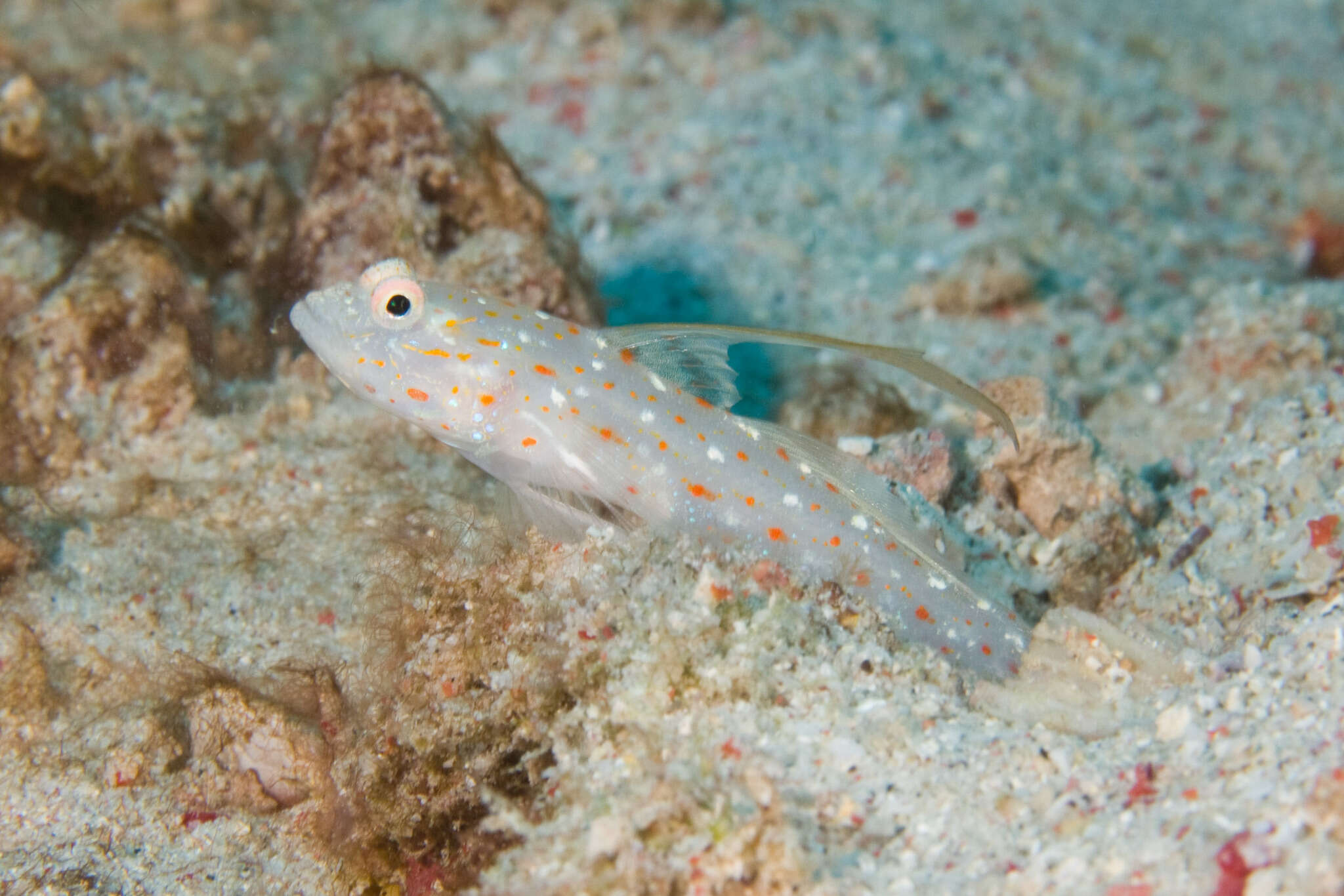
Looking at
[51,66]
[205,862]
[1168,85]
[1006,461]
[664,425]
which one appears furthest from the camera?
[1168,85]

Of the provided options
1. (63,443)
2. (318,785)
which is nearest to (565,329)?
(318,785)

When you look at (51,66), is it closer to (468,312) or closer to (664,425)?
(468,312)

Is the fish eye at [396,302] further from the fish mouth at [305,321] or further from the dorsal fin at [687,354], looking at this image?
the dorsal fin at [687,354]

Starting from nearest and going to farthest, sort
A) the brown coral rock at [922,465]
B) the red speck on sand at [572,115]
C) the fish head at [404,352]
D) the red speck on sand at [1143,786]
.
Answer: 1. the red speck on sand at [1143,786]
2. the fish head at [404,352]
3. the brown coral rock at [922,465]
4. the red speck on sand at [572,115]

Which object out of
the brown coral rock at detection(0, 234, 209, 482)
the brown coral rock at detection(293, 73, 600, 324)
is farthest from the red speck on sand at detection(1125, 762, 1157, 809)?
the brown coral rock at detection(0, 234, 209, 482)

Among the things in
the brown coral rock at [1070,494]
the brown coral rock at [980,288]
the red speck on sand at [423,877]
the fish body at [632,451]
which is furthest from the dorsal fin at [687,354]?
the brown coral rock at [980,288]

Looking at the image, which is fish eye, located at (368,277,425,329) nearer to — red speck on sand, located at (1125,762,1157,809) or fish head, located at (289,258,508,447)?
fish head, located at (289,258,508,447)

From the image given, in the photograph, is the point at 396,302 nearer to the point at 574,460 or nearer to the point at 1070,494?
the point at 574,460
